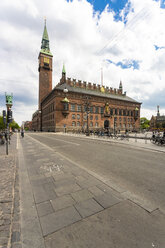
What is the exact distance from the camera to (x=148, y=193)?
2980mm

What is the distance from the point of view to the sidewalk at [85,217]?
5.34 ft

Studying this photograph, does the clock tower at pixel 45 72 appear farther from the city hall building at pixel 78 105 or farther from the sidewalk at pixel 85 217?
the sidewalk at pixel 85 217

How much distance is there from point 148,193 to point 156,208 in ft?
1.99

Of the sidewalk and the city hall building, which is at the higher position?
the city hall building

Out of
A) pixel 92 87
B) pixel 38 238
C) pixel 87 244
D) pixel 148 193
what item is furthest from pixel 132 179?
pixel 92 87

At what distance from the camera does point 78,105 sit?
42125 millimetres

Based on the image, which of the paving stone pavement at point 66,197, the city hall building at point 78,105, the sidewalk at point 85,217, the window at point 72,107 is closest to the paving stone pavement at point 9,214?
the sidewalk at point 85,217

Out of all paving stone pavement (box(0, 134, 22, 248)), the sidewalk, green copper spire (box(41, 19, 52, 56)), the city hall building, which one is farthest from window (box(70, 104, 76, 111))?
the sidewalk

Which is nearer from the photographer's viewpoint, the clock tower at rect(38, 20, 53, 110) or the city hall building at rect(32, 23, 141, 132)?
the city hall building at rect(32, 23, 141, 132)

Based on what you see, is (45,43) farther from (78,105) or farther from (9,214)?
(9,214)

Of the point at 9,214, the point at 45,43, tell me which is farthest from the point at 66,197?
the point at 45,43

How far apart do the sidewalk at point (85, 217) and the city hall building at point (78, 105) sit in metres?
26.3

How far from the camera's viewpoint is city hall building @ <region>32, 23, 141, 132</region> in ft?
126

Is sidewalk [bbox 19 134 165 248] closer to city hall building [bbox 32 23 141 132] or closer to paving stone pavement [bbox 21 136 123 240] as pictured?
paving stone pavement [bbox 21 136 123 240]
